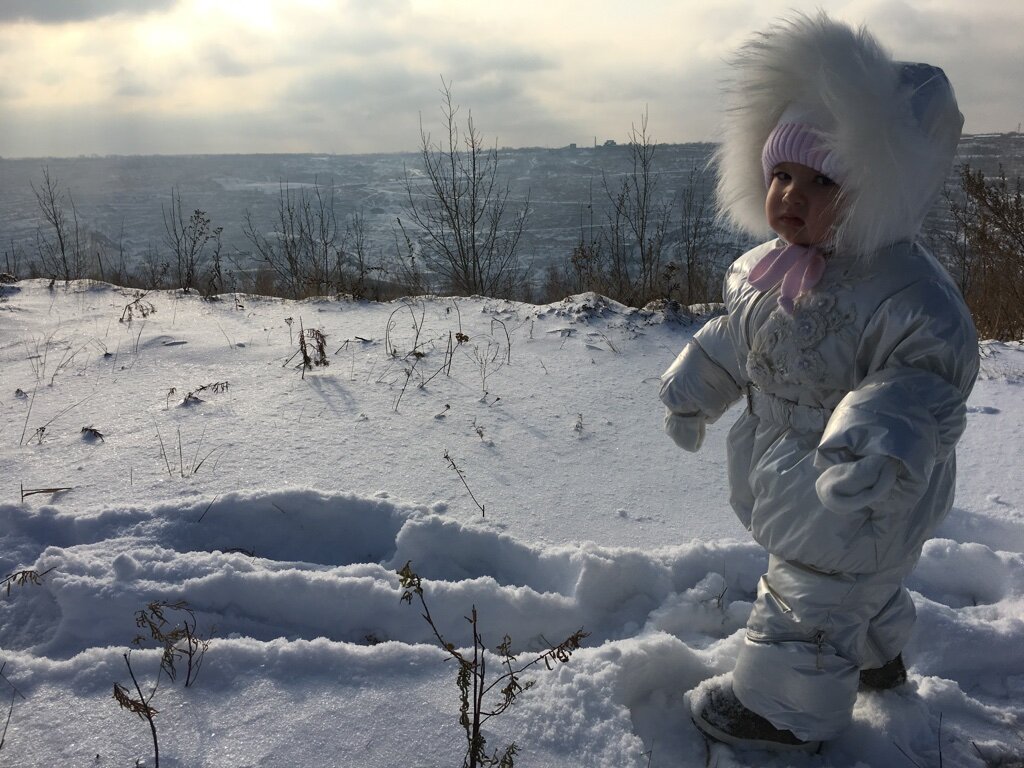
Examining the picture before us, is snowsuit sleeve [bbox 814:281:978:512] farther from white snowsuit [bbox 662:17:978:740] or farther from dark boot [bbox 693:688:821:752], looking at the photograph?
dark boot [bbox 693:688:821:752]

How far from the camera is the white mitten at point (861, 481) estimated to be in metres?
1.15

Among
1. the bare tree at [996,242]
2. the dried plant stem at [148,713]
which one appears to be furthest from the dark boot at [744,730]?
the bare tree at [996,242]

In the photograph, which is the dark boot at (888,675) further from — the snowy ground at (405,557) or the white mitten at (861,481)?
the white mitten at (861,481)

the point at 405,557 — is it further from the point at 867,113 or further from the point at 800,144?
the point at 867,113

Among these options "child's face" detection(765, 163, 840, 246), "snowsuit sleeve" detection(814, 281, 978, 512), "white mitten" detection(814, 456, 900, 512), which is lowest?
"white mitten" detection(814, 456, 900, 512)

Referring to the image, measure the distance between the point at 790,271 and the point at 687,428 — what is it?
1.62ft

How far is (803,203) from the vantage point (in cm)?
140

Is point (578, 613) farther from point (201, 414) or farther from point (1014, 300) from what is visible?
point (1014, 300)

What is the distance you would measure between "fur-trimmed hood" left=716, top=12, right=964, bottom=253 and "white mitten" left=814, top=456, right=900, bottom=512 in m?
0.43

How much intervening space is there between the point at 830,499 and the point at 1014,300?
6.50 meters

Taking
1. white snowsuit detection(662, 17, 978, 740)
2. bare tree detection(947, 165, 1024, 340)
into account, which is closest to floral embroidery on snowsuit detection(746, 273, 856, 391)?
white snowsuit detection(662, 17, 978, 740)

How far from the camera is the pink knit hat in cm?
133

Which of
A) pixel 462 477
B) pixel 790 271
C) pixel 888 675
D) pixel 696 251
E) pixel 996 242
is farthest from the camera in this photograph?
pixel 696 251

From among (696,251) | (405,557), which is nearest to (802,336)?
(405,557)
